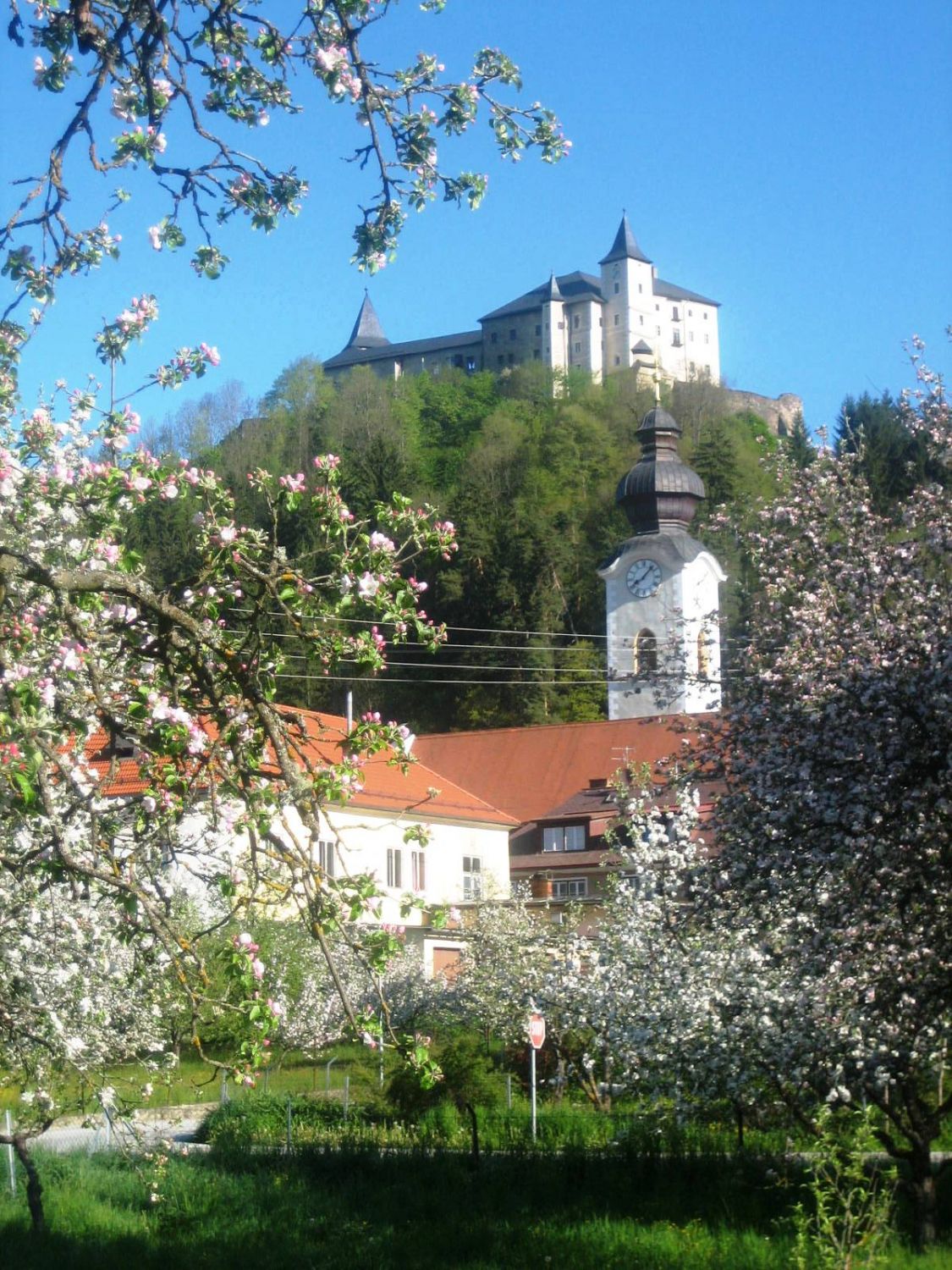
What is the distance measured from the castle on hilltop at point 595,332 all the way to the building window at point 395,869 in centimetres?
8644

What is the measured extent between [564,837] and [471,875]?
3.13m

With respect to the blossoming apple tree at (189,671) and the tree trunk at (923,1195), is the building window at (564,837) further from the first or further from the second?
the blossoming apple tree at (189,671)

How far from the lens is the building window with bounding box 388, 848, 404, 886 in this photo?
1491 inches

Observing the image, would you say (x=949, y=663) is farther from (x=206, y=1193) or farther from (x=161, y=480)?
(x=206, y=1193)

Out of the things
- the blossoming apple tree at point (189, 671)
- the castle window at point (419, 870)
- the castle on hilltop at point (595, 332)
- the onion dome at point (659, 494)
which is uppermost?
the castle on hilltop at point (595, 332)

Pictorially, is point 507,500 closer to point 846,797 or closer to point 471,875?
point 471,875

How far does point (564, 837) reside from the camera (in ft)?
142

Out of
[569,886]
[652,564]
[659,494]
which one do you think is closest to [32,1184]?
[569,886]

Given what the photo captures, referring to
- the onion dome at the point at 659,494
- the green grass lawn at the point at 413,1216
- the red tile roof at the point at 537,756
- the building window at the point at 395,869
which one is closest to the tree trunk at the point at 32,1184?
the green grass lawn at the point at 413,1216

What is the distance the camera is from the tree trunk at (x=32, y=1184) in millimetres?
10680

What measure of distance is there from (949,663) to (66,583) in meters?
5.27

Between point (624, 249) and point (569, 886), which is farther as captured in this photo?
point (624, 249)

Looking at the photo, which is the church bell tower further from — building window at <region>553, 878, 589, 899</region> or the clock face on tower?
building window at <region>553, 878, 589, 899</region>

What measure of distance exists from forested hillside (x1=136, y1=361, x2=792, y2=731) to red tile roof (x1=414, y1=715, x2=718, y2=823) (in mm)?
3199
